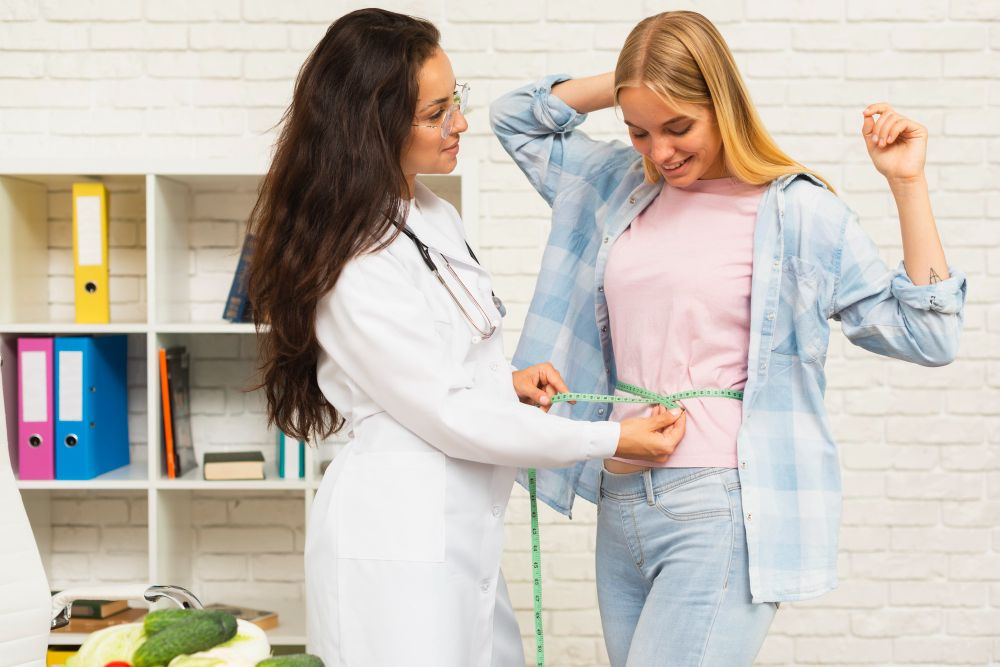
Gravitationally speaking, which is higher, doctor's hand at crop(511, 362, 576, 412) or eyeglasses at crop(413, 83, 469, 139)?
eyeglasses at crop(413, 83, 469, 139)

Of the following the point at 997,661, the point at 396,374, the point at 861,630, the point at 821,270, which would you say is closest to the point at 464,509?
the point at 396,374

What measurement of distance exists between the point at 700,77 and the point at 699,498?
664 mm

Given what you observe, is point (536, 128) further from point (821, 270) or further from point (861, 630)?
point (861, 630)

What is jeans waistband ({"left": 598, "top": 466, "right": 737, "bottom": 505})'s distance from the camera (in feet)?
5.10

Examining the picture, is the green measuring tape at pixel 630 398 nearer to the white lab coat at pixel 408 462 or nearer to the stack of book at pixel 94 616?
the white lab coat at pixel 408 462

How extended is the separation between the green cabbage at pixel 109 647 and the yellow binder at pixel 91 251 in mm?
2072

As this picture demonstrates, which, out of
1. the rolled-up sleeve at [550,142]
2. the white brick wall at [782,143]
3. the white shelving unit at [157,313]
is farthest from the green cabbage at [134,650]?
the white brick wall at [782,143]

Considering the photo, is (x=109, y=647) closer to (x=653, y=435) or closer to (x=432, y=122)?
(x=653, y=435)

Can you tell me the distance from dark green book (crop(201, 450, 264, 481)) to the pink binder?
0.43 m

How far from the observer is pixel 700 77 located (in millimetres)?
1509

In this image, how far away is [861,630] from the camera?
3.03m

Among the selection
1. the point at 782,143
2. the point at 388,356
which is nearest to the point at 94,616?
the point at 388,356

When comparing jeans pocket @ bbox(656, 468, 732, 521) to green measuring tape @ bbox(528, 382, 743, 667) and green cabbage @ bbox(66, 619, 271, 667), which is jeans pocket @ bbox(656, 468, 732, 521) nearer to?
green measuring tape @ bbox(528, 382, 743, 667)

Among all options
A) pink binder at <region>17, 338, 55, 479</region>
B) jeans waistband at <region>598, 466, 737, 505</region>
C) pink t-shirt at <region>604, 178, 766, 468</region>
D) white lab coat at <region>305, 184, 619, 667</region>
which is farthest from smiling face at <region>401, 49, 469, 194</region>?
pink binder at <region>17, 338, 55, 479</region>
